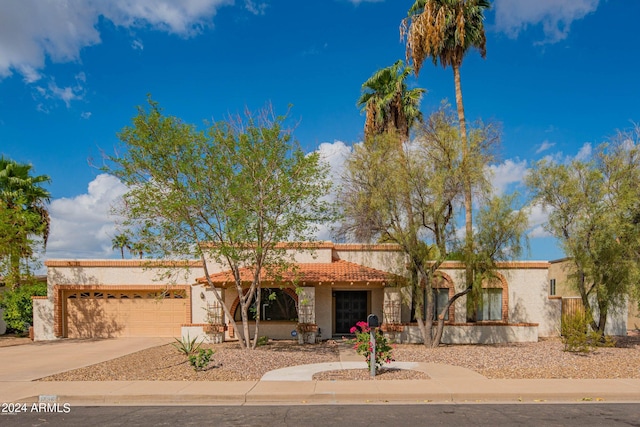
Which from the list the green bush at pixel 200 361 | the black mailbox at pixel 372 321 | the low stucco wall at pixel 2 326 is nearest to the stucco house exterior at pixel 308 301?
the low stucco wall at pixel 2 326

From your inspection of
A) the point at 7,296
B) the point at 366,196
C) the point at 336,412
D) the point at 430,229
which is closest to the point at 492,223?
the point at 430,229

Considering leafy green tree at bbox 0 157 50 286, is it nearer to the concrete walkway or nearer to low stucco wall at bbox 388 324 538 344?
the concrete walkway

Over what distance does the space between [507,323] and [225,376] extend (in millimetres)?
12413

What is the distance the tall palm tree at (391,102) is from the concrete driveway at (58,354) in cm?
1526

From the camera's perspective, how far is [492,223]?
1628 centimetres

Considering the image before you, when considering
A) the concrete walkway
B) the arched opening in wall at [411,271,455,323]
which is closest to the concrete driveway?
the concrete walkway

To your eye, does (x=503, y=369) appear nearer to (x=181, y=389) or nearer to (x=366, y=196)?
(x=366, y=196)

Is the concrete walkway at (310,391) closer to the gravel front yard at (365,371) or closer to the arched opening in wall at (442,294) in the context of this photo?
the gravel front yard at (365,371)

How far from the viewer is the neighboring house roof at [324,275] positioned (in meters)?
17.9

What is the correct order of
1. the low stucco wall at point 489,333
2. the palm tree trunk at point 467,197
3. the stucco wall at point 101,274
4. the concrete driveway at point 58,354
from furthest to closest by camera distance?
the stucco wall at point 101,274, the low stucco wall at point 489,333, the palm tree trunk at point 467,197, the concrete driveway at point 58,354

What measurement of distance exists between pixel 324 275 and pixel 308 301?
3.90ft

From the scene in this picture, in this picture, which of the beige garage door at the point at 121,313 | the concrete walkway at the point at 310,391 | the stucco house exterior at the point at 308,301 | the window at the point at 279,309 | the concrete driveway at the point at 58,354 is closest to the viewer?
the concrete walkway at the point at 310,391

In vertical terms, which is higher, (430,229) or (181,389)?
(430,229)

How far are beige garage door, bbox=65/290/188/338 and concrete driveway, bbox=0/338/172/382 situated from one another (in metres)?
0.81
